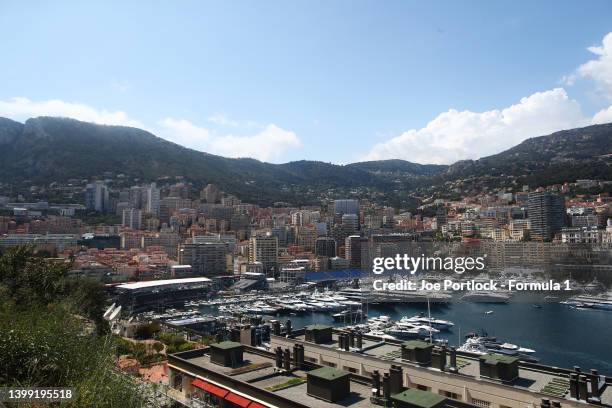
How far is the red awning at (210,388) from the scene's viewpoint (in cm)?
735

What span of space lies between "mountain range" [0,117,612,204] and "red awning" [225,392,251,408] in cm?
6934

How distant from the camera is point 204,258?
4359 cm

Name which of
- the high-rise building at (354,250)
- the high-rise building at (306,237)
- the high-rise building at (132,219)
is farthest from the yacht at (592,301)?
the high-rise building at (132,219)

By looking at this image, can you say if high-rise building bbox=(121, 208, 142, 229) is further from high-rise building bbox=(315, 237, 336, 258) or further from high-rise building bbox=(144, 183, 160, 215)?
high-rise building bbox=(315, 237, 336, 258)

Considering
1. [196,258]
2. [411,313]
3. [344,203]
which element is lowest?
[411,313]

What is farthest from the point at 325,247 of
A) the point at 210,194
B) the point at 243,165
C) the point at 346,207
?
the point at 243,165

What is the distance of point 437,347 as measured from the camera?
824 centimetres

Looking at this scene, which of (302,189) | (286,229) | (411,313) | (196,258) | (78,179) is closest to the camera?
(411,313)

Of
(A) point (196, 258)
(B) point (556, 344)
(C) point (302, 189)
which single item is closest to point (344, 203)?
(C) point (302, 189)

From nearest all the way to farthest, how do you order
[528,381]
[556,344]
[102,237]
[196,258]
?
[528,381], [556,344], [196,258], [102,237]

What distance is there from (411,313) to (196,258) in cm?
2218

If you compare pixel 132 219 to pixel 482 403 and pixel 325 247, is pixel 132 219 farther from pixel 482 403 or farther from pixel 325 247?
pixel 482 403

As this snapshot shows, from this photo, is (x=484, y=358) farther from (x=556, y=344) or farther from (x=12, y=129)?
(x=12, y=129)

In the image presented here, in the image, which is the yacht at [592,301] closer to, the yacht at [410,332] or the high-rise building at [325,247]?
the yacht at [410,332]
